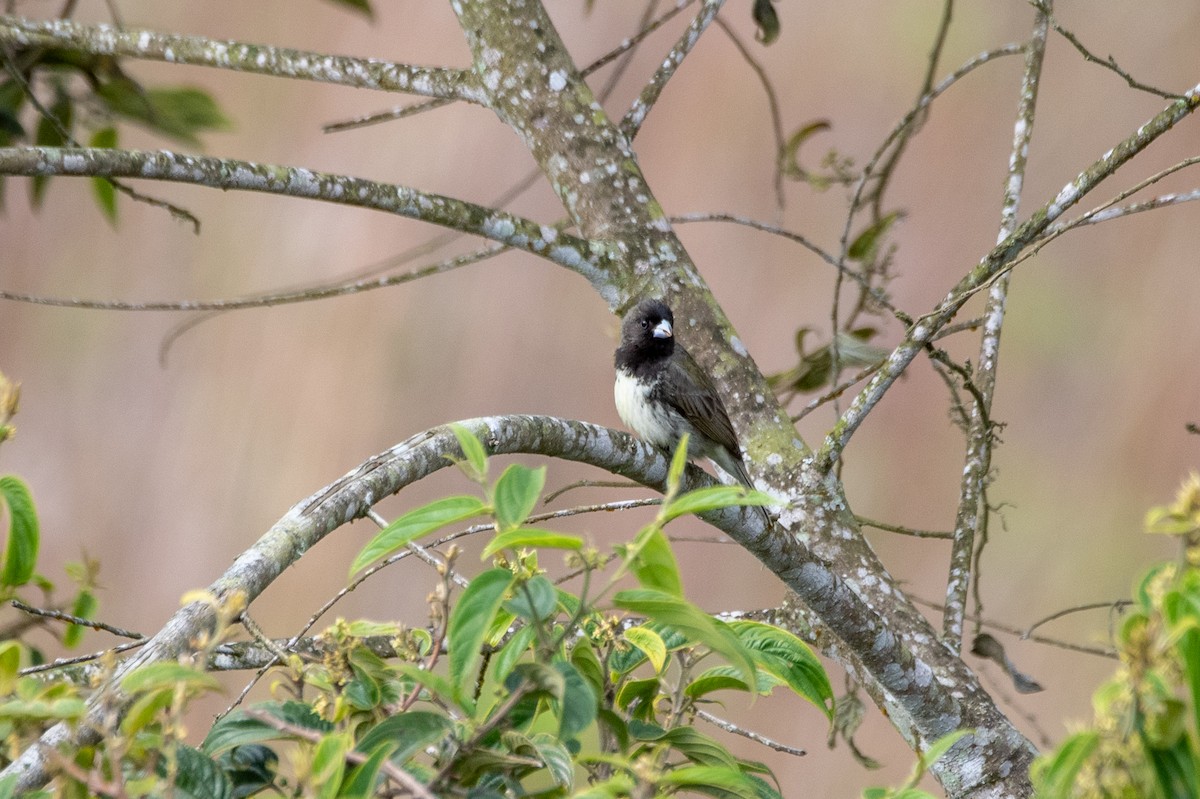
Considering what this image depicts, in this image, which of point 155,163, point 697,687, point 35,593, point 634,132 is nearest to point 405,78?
point 634,132

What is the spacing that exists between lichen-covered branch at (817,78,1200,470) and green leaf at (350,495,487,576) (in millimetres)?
1225

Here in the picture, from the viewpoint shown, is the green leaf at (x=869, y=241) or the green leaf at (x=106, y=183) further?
the green leaf at (x=106, y=183)

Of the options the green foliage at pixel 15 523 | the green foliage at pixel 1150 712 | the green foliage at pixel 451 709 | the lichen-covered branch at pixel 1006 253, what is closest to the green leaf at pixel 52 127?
the green foliage at pixel 15 523

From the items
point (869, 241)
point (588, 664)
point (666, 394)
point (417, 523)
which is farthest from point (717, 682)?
point (869, 241)

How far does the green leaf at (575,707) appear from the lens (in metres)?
1.03

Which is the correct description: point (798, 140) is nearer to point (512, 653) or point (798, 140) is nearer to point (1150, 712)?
point (512, 653)

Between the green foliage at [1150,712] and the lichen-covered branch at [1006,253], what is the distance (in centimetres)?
122

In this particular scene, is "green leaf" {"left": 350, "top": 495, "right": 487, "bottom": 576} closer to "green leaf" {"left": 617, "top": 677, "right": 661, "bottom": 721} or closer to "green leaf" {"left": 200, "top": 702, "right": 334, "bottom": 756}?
"green leaf" {"left": 200, "top": 702, "right": 334, "bottom": 756}

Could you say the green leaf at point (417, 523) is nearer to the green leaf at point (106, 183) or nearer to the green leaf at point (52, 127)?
the green leaf at point (52, 127)

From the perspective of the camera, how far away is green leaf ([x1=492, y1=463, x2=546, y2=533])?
1032mm

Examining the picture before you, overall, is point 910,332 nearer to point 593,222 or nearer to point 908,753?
point 593,222

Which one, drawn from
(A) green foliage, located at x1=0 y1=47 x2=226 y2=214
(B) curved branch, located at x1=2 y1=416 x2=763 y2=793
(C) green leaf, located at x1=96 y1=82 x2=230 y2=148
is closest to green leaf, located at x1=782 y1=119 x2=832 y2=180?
(A) green foliage, located at x1=0 y1=47 x2=226 y2=214

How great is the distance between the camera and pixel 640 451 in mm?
1995

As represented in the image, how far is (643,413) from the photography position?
10.3ft
